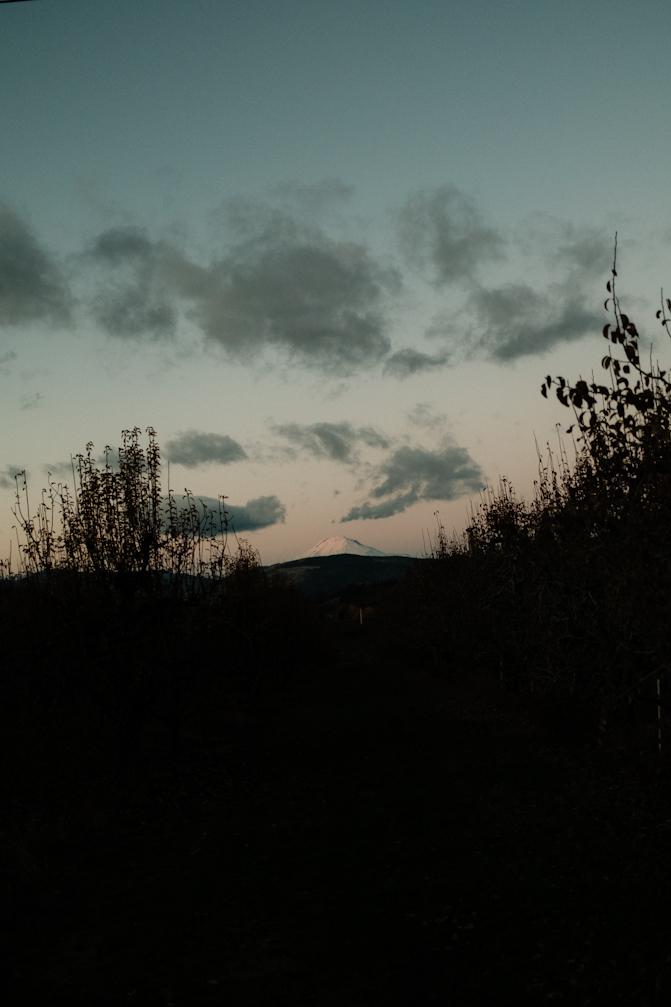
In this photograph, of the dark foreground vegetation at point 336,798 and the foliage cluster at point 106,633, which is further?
the foliage cluster at point 106,633

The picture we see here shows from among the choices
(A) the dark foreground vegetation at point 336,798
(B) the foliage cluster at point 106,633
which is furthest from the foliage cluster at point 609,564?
(B) the foliage cluster at point 106,633

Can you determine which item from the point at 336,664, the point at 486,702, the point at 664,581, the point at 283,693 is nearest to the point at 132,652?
the point at 664,581

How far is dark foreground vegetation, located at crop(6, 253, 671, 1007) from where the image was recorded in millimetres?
8242

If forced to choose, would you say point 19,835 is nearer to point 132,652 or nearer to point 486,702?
point 132,652

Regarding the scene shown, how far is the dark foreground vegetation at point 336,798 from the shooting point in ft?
27.0

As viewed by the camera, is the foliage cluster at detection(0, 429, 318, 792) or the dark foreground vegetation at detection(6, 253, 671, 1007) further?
the foliage cluster at detection(0, 429, 318, 792)

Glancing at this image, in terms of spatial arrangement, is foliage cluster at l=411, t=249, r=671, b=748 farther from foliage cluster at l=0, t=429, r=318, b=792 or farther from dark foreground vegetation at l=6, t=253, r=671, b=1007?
foliage cluster at l=0, t=429, r=318, b=792

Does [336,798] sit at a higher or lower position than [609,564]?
lower

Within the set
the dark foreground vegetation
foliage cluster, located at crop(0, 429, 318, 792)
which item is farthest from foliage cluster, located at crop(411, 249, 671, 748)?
foliage cluster, located at crop(0, 429, 318, 792)

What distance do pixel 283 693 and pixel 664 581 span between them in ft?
91.5

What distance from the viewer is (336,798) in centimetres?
1577

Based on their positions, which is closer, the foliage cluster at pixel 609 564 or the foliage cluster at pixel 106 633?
the foliage cluster at pixel 609 564

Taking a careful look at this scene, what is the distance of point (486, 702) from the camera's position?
Result: 29.0 meters

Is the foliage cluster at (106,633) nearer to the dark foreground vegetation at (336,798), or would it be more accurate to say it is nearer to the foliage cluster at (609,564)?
the dark foreground vegetation at (336,798)
